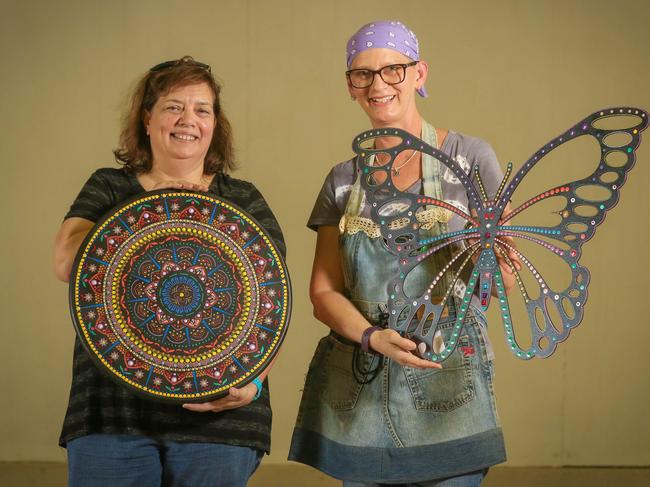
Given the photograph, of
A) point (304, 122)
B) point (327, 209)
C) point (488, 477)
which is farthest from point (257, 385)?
point (488, 477)

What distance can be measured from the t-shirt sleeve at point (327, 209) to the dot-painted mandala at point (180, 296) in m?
0.18

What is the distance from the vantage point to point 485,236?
177 cm

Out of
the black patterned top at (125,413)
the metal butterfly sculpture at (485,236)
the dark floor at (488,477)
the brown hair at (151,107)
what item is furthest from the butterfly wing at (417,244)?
the dark floor at (488,477)

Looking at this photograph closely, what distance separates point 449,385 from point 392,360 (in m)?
0.13

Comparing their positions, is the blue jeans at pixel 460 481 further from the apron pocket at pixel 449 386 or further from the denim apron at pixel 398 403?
the apron pocket at pixel 449 386

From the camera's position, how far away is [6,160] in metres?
3.62

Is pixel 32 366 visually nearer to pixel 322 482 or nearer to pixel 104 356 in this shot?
pixel 322 482

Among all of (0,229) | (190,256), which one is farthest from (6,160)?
(190,256)

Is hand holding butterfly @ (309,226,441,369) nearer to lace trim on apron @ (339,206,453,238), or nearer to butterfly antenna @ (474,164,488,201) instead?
lace trim on apron @ (339,206,453,238)

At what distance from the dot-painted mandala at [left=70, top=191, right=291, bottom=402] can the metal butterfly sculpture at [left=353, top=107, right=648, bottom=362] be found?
25 cm

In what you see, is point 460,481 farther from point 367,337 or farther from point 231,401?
point 231,401

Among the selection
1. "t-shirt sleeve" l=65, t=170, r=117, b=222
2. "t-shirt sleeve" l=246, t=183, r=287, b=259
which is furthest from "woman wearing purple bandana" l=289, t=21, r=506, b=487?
"t-shirt sleeve" l=65, t=170, r=117, b=222

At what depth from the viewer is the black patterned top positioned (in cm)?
178

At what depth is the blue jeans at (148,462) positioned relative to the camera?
1.77 m
